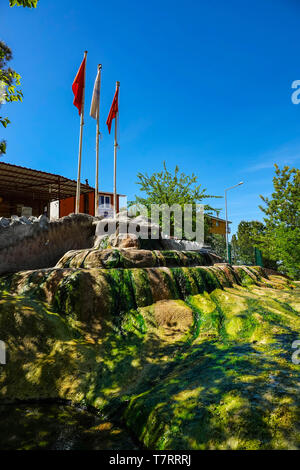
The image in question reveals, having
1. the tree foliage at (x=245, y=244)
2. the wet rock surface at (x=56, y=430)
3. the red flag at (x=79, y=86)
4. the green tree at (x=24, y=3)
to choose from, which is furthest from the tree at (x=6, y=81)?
the tree foliage at (x=245, y=244)

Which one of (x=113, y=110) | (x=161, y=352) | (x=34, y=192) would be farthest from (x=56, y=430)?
(x=34, y=192)

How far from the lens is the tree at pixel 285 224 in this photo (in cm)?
1648

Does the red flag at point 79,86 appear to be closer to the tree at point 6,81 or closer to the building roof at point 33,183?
the building roof at point 33,183

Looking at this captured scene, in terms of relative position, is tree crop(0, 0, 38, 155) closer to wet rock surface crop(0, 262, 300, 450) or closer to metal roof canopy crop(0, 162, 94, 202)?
wet rock surface crop(0, 262, 300, 450)

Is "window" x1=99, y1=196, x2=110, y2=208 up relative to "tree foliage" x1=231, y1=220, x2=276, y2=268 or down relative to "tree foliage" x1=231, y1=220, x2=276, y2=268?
up

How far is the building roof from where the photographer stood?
17.3 m

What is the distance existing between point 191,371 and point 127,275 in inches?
121

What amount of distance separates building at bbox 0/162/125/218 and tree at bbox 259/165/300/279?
45.7ft

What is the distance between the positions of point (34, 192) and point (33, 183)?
5.53 feet

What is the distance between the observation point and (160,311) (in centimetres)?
619

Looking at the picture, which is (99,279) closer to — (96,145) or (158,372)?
(158,372)

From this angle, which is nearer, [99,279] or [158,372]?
[158,372]

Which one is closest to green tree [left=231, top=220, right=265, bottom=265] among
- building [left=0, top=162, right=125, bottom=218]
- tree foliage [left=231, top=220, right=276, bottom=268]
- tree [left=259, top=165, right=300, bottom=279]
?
tree foliage [left=231, top=220, right=276, bottom=268]
